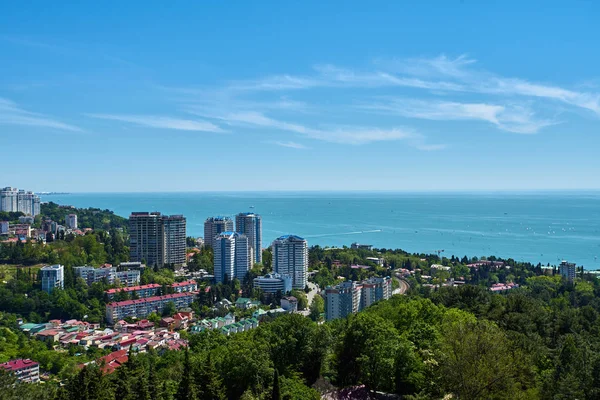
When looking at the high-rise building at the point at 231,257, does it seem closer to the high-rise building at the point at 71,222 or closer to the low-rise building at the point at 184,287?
the low-rise building at the point at 184,287

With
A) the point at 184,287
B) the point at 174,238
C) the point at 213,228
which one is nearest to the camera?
the point at 184,287

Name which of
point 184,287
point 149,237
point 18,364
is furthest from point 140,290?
point 18,364

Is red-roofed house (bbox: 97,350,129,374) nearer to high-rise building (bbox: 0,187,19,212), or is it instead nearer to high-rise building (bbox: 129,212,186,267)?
high-rise building (bbox: 129,212,186,267)

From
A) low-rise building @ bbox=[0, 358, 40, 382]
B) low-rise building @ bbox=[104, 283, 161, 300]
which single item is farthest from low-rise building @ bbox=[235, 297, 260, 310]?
low-rise building @ bbox=[0, 358, 40, 382]

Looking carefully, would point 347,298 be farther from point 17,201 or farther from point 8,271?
point 17,201

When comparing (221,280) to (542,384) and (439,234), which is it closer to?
(542,384)

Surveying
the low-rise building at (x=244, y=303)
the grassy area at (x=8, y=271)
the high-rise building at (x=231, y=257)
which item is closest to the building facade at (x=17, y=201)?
the grassy area at (x=8, y=271)

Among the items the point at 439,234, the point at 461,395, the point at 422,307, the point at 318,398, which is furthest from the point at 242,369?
the point at 439,234
